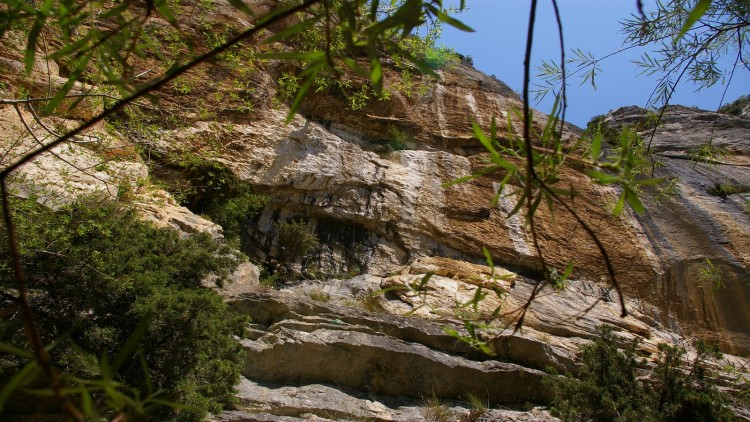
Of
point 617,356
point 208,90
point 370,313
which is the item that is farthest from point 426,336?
point 208,90

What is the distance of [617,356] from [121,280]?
18.6 feet

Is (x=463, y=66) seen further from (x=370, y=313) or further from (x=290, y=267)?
(x=370, y=313)

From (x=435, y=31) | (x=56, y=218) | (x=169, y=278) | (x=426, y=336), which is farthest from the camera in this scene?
(x=426, y=336)

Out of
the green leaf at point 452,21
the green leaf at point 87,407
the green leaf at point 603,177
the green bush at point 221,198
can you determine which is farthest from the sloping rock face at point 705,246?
the green leaf at point 87,407

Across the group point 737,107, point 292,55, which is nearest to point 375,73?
point 292,55

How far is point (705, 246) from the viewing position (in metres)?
11.3

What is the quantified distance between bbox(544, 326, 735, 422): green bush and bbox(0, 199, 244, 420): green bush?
381cm

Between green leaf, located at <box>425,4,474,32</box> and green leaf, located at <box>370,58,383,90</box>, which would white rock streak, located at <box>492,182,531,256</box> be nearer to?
green leaf, located at <box>425,4,474,32</box>

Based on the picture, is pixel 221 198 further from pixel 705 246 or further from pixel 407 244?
pixel 705 246

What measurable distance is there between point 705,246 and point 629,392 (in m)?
6.71

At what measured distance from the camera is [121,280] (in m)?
4.66

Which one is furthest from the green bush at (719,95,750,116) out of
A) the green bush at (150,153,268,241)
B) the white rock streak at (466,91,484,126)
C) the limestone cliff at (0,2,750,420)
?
the green bush at (150,153,268,241)

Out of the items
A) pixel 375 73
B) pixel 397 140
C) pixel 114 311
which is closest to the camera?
pixel 375 73

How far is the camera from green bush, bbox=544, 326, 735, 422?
18.7ft
